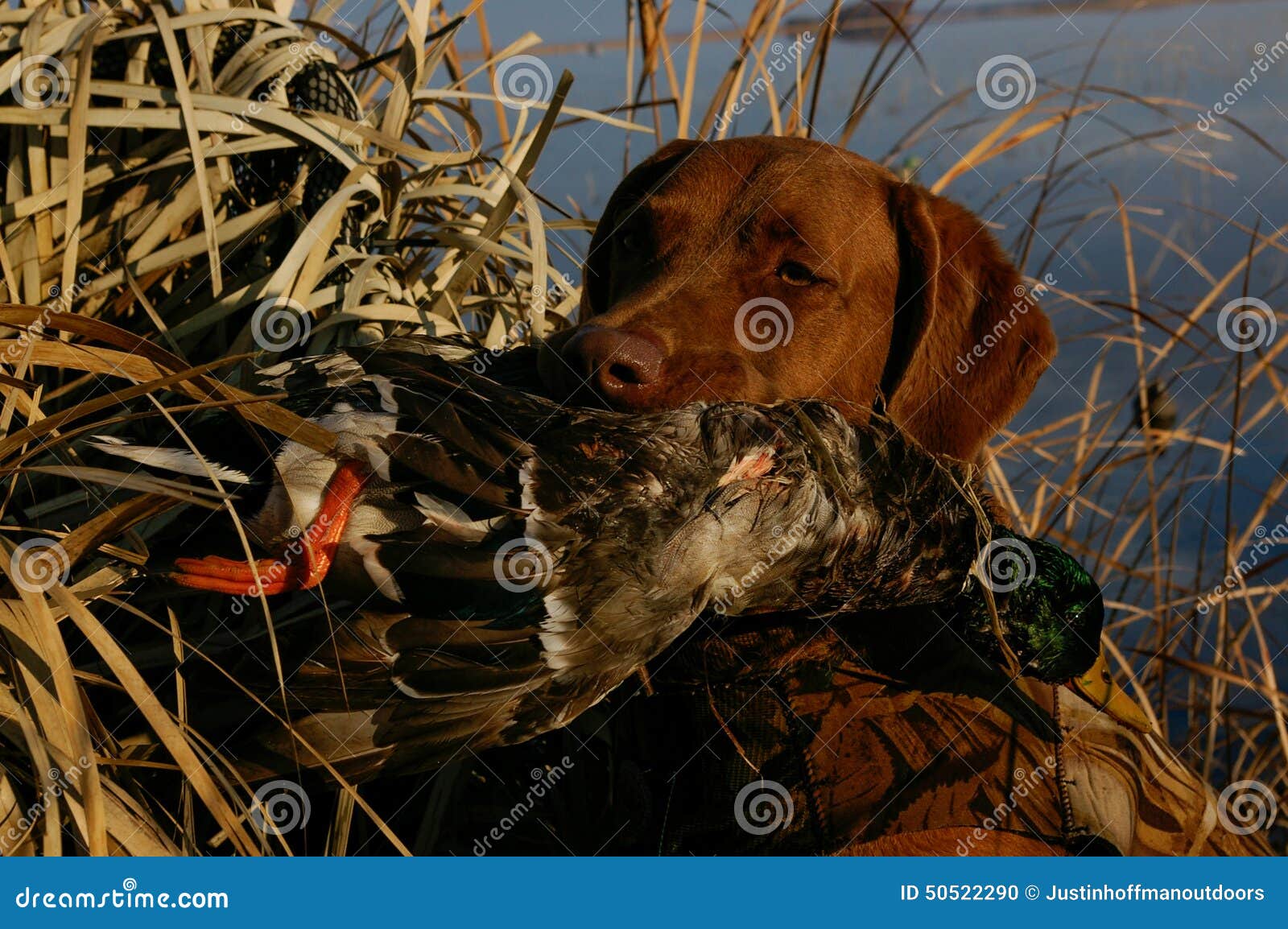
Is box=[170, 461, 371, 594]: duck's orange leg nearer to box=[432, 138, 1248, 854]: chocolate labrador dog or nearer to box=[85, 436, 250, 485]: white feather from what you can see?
box=[85, 436, 250, 485]: white feather

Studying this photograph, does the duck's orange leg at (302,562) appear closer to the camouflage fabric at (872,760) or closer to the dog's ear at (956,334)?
the camouflage fabric at (872,760)

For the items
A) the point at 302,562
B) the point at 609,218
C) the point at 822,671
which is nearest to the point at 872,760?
the point at 822,671

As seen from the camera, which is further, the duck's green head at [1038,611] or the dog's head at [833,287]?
the dog's head at [833,287]

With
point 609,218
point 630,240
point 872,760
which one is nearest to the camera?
point 872,760

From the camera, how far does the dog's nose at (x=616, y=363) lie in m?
2.43

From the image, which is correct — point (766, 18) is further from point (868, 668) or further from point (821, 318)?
point (868, 668)

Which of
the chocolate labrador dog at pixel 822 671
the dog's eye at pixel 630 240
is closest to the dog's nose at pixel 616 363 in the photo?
the chocolate labrador dog at pixel 822 671

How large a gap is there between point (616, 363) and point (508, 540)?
62 centimetres

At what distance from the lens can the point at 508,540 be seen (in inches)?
76.5

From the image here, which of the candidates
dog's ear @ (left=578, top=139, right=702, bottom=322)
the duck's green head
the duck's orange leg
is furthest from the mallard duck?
dog's ear @ (left=578, top=139, right=702, bottom=322)

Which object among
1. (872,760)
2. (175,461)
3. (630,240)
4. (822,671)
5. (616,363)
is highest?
(630,240)

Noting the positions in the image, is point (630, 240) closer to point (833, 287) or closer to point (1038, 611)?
point (833, 287)

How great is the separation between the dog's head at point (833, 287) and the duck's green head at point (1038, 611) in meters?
0.59

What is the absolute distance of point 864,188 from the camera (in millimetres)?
3213
